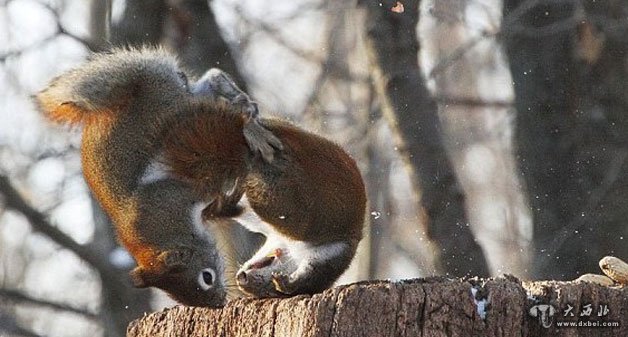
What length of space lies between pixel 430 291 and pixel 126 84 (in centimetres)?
129

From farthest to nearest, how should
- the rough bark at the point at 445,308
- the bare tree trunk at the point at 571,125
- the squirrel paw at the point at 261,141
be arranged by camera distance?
the bare tree trunk at the point at 571,125 → the squirrel paw at the point at 261,141 → the rough bark at the point at 445,308

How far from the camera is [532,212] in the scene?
7609mm

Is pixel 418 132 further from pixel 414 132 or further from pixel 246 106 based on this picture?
pixel 246 106

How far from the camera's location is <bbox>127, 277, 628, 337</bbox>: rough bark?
3268 millimetres

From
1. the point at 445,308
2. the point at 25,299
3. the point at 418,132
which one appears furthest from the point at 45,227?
the point at 445,308

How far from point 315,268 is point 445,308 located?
0.72 meters

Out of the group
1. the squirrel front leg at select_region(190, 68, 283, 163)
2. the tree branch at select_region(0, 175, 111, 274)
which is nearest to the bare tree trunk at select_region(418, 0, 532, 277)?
the tree branch at select_region(0, 175, 111, 274)

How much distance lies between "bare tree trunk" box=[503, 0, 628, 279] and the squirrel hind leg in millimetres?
3242

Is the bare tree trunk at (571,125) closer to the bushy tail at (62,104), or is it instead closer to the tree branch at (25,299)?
the tree branch at (25,299)

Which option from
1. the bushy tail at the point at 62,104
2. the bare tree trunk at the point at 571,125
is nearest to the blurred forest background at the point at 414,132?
the bare tree trunk at the point at 571,125

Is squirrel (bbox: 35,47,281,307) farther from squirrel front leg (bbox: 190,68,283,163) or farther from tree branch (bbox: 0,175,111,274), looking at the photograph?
tree branch (bbox: 0,175,111,274)

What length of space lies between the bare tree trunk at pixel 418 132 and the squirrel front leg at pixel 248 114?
3013 millimetres

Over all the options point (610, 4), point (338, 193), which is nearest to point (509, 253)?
point (610, 4)

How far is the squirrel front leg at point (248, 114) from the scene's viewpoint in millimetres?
4020
